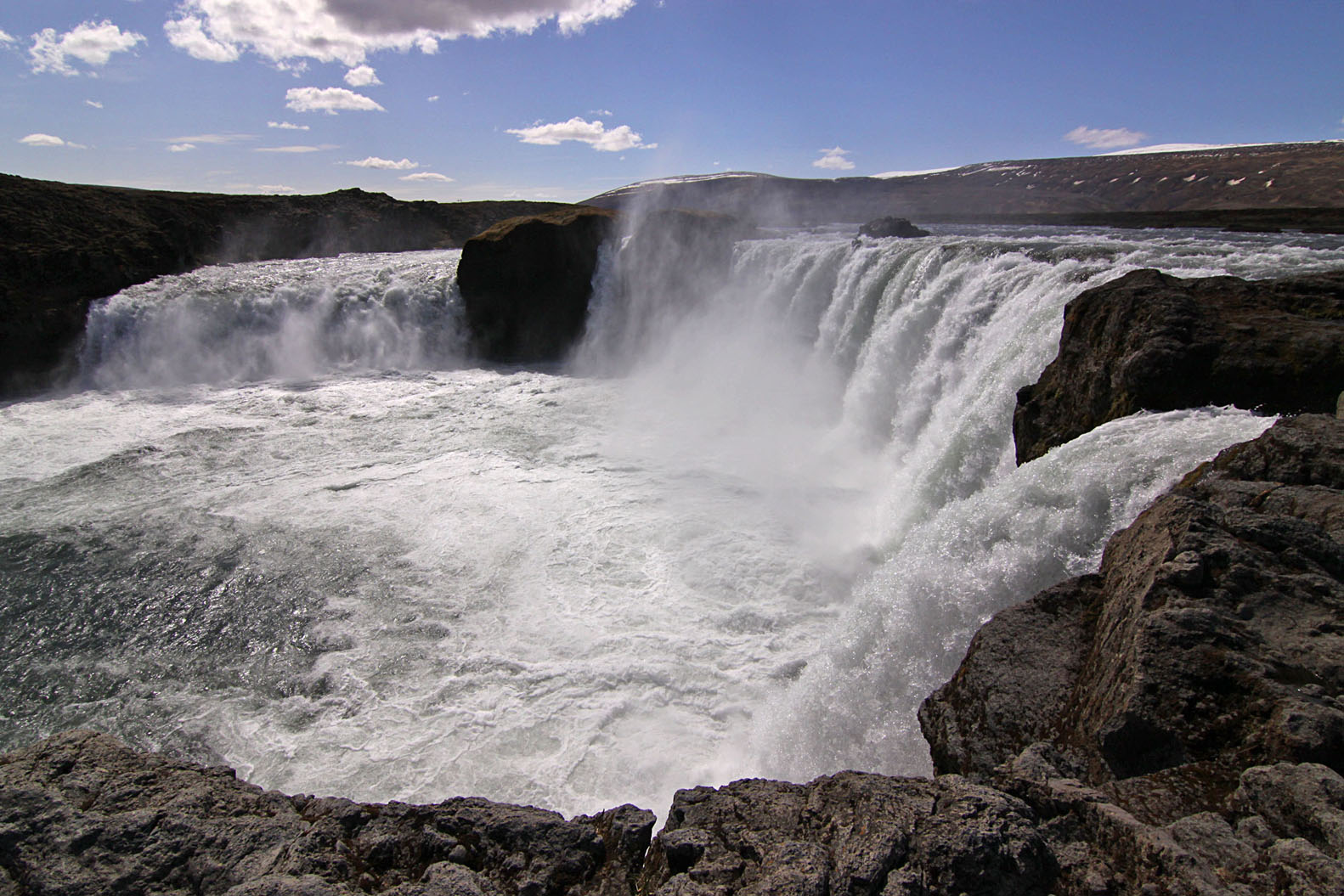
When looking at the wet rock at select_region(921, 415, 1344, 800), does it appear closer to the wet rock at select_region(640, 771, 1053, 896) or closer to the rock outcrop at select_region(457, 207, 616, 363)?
the wet rock at select_region(640, 771, 1053, 896)

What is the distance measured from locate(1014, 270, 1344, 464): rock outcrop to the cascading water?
1.18ft

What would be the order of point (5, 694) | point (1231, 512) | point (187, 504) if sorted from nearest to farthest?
point (1231, 512) < point (5, 694) < point (187, 504)

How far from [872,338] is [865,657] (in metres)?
6.99

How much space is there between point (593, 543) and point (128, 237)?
20.7 m

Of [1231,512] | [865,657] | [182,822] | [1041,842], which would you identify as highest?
[1231,512]

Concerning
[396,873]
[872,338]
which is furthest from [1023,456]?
[396,873]

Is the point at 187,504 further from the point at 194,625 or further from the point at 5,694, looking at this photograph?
the point at 5,694

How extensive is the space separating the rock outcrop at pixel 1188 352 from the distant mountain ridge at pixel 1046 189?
60.5 feet

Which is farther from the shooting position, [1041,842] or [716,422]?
[716,422]

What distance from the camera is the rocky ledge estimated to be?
2.01m

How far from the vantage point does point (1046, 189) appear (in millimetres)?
42438

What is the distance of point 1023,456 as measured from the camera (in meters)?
6.33

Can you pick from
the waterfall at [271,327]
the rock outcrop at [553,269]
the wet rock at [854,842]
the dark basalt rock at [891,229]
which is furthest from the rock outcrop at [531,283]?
the wet rock at [854,842]

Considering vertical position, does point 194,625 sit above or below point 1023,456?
below
